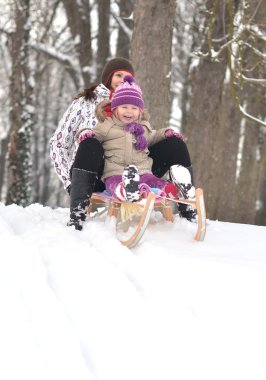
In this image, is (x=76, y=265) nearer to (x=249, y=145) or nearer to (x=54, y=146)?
(x=54, y=146)

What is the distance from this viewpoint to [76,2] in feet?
31.3

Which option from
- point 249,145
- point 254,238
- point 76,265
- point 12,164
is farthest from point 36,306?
point 249,145

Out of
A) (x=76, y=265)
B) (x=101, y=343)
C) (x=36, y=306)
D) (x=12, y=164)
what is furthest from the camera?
(x=12, y=164)

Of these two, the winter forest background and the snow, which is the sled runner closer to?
the snow

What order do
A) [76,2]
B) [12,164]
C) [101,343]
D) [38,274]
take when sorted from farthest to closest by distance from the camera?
1. [76,2]
2. [12,164]
3. [38,274]
4. [101,343]

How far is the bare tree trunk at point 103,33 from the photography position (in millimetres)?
9375

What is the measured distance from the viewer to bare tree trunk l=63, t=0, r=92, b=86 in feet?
31.2

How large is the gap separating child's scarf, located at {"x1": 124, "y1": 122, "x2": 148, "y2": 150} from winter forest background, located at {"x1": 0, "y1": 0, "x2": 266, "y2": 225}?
1.51 meters

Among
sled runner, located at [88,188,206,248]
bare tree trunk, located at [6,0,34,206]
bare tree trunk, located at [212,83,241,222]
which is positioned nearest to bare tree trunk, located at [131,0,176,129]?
sled runner, located at [88,188,206,248]

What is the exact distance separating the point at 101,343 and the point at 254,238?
1.87 m

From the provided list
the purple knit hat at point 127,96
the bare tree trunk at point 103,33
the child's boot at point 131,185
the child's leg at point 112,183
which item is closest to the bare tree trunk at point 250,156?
the bare tree trunk at point 103,33

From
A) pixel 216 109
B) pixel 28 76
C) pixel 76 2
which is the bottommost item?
pixel 216 109

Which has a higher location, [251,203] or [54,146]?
[54,146]

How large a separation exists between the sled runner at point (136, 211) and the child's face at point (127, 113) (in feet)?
1.81
